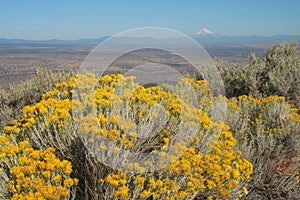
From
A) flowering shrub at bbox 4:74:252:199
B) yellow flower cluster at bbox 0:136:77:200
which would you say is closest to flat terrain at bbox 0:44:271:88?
flowering shrub at bbox 4:74:252:199

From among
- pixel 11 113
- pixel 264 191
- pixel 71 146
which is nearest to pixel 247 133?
pixel 264 191

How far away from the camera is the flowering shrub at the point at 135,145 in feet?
8.75

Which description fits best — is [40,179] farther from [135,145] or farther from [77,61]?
[77,61]

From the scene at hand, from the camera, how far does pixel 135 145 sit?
3.13 m

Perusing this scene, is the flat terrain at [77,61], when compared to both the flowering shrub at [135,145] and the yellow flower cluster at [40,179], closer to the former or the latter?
the flowering shrub at [135,145]

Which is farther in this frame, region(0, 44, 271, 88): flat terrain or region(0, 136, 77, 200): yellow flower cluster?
region(0, 44, 271, 88): flat terrain

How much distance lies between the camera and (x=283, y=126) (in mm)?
4836

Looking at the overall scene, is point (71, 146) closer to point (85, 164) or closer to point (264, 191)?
point (85, 164)

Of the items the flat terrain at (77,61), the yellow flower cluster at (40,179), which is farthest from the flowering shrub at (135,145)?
the flat terrain at (77,61)

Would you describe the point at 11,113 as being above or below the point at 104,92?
below

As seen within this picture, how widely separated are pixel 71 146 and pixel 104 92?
0.72m

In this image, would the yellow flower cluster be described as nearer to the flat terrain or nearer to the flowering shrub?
the flowering shrub

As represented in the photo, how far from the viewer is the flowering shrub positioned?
8.75 ft

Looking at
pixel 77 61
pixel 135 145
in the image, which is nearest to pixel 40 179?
pixel 135 145
